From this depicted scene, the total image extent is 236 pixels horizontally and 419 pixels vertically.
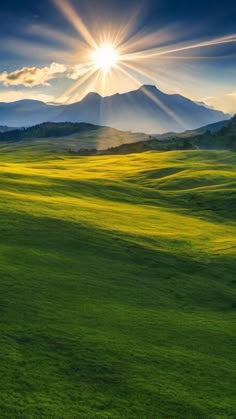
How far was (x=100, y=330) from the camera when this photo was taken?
2038cm

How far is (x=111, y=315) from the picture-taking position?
73.8 feet

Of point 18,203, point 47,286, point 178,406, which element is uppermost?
point 18,203

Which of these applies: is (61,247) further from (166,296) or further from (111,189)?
(111,189)

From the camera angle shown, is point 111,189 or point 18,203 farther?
point 111,189

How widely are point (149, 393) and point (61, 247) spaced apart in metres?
18.4

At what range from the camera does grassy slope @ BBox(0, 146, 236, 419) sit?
15500mm

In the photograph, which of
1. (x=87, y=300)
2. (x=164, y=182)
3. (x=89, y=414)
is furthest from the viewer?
(x=164, y=182)

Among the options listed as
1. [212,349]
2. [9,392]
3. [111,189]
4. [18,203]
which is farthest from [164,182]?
[9,392]

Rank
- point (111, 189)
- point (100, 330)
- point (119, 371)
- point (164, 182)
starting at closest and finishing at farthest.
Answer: point (119, 371), point (100, 330), point (111, 189), point (164, 182)

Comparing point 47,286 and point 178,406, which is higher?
point 47,286

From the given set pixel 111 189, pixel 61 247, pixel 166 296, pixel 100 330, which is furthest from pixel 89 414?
pixel 111 189

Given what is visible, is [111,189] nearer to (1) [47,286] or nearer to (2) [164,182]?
(2) [164,182]

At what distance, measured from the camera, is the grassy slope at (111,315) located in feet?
50.9

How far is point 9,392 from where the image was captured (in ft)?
48.1
